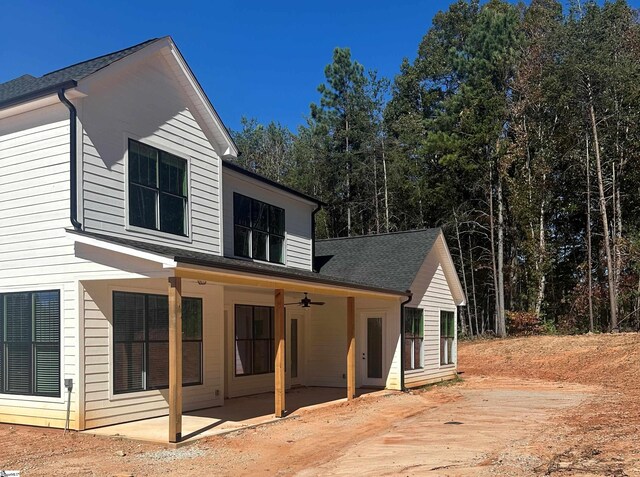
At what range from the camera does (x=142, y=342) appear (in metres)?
11.0

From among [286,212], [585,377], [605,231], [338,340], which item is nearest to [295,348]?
[338,340]

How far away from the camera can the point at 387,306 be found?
17.0m

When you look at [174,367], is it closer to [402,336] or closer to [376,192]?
[402,336]

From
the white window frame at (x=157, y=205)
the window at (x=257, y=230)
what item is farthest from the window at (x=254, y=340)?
the white window frame at (x=157, y=205)

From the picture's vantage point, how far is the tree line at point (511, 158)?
29.1 metres

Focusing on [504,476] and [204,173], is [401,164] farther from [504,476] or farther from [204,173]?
[504,476]

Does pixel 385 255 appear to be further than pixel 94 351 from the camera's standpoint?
Yes

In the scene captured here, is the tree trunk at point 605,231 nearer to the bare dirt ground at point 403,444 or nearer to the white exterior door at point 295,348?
the bare dirt ground at point 403,444

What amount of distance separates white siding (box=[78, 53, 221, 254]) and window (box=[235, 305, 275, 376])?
2.37 metres

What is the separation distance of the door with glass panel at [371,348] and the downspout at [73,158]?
369 inches

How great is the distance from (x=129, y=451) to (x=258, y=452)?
1.77m

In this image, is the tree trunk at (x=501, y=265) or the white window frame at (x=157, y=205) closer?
the white window frame at (x=157, y=205)

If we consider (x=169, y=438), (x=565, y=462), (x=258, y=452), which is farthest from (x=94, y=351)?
(x=565, y=462)

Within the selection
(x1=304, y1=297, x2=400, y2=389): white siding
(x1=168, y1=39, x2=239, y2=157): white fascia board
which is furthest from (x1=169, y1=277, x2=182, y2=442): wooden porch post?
(x1=304, y1=297, x2=400, y2=389): white siding
